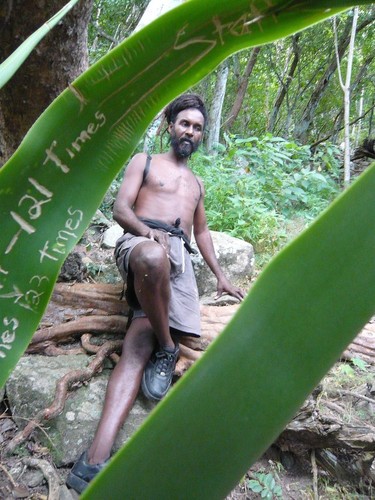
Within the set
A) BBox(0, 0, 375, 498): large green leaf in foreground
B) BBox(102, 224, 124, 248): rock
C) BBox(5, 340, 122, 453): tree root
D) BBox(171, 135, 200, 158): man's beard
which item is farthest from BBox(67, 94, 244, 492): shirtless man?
BBox(0, 0, 375, 498): large green leaf in foreground

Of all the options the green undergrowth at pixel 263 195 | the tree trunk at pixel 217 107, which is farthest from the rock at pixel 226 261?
the tree trunk at pixel 217 107

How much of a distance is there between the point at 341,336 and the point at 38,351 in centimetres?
173

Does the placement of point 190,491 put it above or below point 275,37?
below

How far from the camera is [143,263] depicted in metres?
1.46

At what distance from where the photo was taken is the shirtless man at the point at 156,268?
1.43 metres

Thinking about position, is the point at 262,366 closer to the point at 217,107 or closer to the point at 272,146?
the point at 272,146

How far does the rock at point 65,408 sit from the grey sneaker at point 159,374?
7cm

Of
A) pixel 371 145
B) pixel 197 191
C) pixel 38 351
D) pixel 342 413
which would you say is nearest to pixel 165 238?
pixel 197 191

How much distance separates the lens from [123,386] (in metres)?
1.47

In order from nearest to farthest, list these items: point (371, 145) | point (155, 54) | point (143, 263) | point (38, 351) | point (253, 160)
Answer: point (155, 54) → point (143, 263) → point (38, 351) → point (253, 160) → point (371, 145)

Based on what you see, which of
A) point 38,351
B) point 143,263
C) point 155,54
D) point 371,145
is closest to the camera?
point 155,54

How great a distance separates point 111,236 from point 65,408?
1458 millimetres

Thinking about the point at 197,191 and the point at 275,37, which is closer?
the point at 275,37

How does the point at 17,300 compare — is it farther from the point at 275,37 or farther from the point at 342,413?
the point at 342,413
